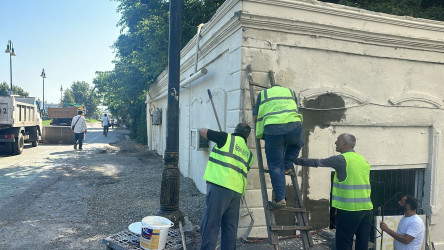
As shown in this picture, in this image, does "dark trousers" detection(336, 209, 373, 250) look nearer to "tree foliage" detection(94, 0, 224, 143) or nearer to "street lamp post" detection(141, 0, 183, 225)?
"street lamp post" detection(141, 0, 183, 225)

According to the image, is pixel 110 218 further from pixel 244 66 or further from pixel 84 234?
pixel 244 66

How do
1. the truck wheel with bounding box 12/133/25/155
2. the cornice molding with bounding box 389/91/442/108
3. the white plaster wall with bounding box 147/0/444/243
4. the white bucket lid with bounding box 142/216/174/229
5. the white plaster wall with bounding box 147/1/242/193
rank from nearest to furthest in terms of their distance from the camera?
the white bucket lid with bounding box 142/216/174/229 < the white plaster wall with bounding box 147/0/444/243 < the white plaster wall with bounding box 147/1/242/193 < the cornice molding with bounding box 389/91/442/108 < the truck wheel with bounding box 12/133/25/155

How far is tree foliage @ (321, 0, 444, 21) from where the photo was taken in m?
8.59

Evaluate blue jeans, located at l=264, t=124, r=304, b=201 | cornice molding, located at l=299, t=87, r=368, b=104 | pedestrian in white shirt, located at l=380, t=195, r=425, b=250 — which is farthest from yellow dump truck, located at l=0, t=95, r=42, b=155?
pedestrian in white shirt, located at l=380, t=195, r=425, b=250

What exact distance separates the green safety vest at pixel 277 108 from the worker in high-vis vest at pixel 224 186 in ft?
1.48

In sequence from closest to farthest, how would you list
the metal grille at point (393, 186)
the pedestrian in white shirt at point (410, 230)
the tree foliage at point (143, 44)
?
the pedestrian in white shirt at point (410, 230)
the metal grille at point (393, 186)
the tree foliage at point (143, 44)

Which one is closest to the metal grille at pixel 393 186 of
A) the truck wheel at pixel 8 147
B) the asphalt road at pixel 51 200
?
the asphalt road at pixel 51 200

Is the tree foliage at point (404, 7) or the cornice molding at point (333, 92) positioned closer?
the cornice molding at point (333, 92)

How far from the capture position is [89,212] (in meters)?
6.05

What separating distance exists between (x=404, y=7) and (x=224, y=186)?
27.0 feet

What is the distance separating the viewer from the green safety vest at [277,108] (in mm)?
3855

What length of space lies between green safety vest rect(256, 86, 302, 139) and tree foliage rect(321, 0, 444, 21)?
6.36 metres

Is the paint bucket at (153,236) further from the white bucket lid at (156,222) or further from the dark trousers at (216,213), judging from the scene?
the dark trousers at (216,213)

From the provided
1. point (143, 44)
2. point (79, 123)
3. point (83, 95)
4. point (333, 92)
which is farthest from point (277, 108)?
point (83, 95)
